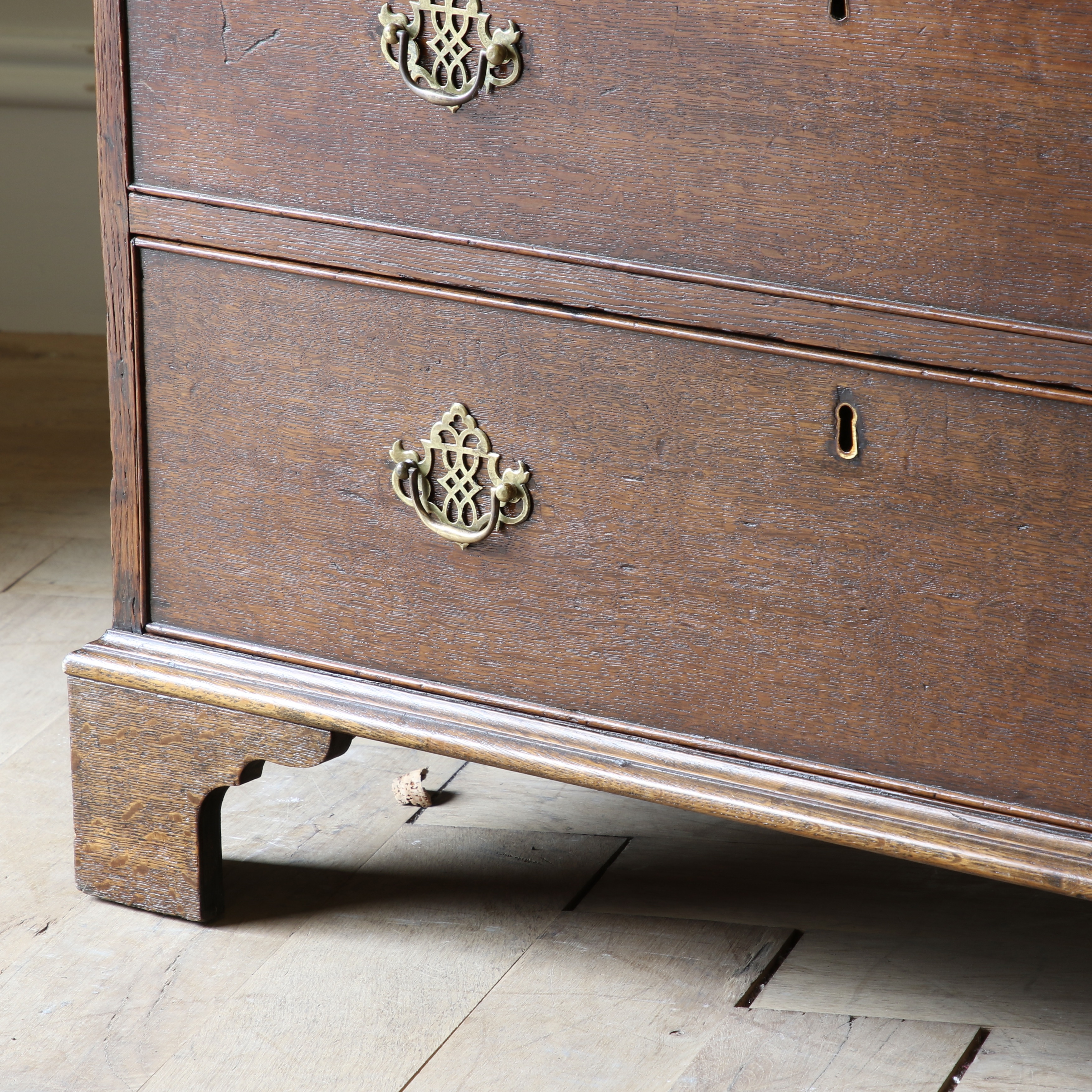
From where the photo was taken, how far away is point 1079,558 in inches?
37.0

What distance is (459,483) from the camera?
3.59 feet

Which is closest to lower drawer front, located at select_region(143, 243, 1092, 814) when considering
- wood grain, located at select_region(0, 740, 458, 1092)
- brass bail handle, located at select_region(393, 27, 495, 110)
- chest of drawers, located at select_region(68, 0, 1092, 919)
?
chest of drawers, located at select_region(68, 0, 1092, 919)

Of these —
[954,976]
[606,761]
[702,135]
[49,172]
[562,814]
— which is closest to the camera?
[702,135]

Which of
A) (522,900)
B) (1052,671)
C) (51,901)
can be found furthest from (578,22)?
(51,901)

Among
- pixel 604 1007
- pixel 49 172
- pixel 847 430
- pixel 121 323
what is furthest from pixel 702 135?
pixel 49 172

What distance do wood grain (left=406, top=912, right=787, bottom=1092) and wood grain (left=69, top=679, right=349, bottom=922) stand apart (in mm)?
225

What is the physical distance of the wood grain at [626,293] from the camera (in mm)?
924

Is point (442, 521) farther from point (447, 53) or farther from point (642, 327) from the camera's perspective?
point (447, 53)

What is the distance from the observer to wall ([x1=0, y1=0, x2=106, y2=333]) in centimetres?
262

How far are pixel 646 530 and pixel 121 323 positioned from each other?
1.37ft

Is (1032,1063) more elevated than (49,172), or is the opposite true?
(49,172)

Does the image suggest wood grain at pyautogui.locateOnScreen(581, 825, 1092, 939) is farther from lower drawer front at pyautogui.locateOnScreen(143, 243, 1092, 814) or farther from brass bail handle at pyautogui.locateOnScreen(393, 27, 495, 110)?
brass bail handle at pyautogui.locateOnScreen(393, 27, 495, 110)

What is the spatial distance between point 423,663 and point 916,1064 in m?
0.43

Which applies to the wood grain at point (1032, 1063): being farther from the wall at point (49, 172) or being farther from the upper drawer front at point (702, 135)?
the wall at point (49, 172)
